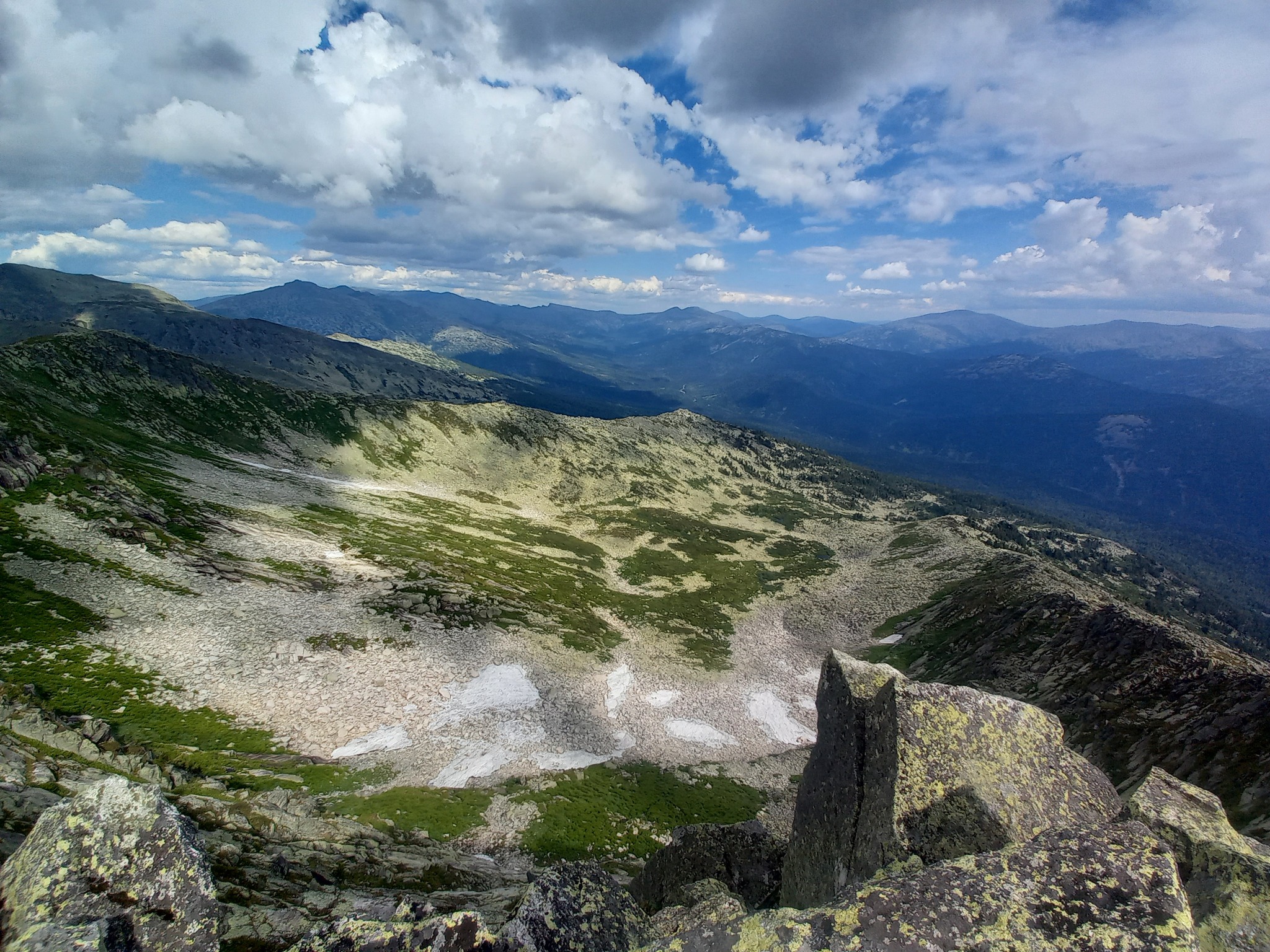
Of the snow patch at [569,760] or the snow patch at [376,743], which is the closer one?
the snow patch at [376,743]

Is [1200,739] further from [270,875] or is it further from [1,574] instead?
[1,574]

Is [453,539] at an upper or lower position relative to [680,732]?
upper

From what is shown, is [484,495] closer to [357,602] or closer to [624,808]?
[357,602]

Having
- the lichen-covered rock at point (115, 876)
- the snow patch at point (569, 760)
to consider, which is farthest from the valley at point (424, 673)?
the lichen-covered rock at point (115, 876)

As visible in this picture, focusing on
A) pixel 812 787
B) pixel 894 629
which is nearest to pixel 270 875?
pixel 812 787

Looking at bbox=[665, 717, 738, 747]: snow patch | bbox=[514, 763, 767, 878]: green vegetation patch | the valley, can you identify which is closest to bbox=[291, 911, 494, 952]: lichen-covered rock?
the valley

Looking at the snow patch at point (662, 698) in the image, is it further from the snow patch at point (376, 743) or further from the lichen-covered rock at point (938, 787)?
the lichen-covered rock at point (938, 787)

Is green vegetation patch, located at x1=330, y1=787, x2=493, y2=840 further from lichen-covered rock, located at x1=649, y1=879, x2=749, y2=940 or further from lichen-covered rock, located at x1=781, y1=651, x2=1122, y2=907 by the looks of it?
lichen-covered rock, located at x1=781, y1=651, x2=1122, y2=907
